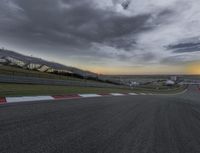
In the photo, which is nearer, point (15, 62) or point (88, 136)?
point (88, 136)

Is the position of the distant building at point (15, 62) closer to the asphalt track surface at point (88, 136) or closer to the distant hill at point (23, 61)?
the distant hill at point (23, 61)

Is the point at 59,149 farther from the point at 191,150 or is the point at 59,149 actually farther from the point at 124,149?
the point at 191,150

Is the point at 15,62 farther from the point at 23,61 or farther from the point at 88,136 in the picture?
the point at 88,136

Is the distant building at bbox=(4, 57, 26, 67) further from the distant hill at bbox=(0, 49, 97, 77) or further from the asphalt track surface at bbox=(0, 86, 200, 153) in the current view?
the asphalt track surface at bbox=(0, 86, 200, 153)

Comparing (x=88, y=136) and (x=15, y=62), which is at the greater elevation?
(x=15, y=62)

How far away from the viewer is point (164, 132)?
4.86 meters

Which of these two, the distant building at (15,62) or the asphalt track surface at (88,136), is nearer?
the asphalt track surface at (88,136)

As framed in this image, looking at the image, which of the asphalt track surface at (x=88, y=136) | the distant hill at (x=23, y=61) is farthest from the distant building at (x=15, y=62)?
the asphalt track surface at (x=88, y=136)

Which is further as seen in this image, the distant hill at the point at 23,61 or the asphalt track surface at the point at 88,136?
the distant hill at the point at 23,61

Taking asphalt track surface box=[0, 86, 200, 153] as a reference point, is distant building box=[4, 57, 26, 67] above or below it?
above

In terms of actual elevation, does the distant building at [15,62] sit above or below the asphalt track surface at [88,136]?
above

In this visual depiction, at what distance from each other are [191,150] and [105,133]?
1.71 m

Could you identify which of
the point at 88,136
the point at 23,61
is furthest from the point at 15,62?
the point at 88,136

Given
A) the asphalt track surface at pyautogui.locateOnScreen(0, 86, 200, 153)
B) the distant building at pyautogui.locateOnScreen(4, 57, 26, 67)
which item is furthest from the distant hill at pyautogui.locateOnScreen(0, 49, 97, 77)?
the asphalt track surface at pyautogui.locateOnScreen(0, 86, 200, 153)
